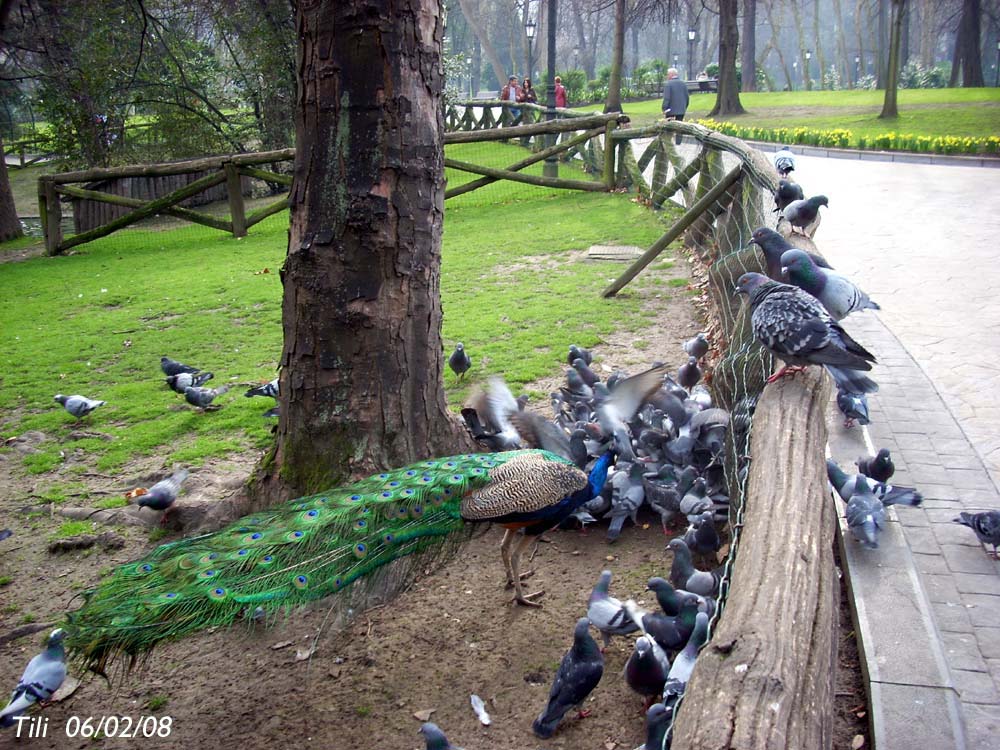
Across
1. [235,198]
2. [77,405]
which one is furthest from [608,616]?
[235,198]

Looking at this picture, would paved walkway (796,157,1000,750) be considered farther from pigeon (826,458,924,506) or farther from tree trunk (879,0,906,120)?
tree trunk (879,0,906,120)

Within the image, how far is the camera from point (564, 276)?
394 inches

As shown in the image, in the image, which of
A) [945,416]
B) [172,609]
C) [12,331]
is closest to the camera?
[172,609]

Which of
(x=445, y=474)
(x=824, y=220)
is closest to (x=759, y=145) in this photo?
(x=824, y=220)

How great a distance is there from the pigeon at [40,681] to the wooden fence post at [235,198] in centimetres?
1172

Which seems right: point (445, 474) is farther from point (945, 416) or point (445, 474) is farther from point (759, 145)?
point (759, 145)

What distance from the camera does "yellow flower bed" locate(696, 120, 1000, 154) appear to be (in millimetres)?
16938

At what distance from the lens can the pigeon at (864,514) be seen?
404 cm

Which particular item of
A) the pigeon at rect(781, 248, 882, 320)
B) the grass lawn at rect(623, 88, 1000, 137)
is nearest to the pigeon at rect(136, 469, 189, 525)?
the pigeon at rect(781, 248, 882, 320)

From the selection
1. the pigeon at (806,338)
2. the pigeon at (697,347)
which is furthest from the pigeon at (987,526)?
the pigeon at (697,347)

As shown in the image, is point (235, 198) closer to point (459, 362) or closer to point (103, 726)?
point (459, 362)

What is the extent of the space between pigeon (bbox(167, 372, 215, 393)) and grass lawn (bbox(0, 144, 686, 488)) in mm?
207

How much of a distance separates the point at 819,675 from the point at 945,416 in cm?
416

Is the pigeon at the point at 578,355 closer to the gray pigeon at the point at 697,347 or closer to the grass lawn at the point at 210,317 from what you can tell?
the grass lawn at the point at 210,317
